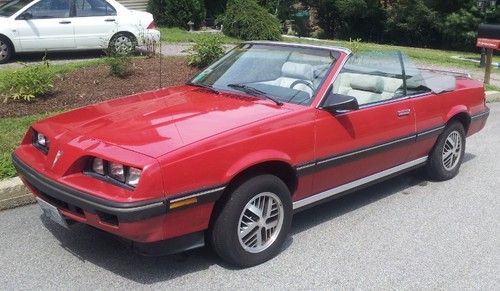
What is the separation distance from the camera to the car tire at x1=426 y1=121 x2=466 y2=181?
18.8ft

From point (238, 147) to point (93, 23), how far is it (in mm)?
9120

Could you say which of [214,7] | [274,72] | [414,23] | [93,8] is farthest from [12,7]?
[414,23]

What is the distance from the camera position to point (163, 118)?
4043mm

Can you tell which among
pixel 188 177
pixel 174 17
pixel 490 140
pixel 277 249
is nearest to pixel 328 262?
pixel 277 249

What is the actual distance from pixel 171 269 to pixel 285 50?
7.00 ft

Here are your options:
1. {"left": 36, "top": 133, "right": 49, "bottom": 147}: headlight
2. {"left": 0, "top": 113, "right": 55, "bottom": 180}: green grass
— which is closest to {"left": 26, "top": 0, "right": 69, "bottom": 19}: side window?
{"left": 0, "top": 113, "right": 55, "bottom": 180}: green grass

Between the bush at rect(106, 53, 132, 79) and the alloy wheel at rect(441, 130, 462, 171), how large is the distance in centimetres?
519

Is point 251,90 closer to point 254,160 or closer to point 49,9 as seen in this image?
point 254,160

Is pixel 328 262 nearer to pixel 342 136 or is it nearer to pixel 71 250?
pixel 342 136

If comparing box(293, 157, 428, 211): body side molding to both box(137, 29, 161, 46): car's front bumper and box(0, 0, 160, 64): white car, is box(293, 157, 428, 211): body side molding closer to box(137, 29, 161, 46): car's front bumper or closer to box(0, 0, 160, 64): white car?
box(0, 0, 160, 64): white car

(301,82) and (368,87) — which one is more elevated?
(301,82)

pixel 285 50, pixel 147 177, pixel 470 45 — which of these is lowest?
pixel 470 45

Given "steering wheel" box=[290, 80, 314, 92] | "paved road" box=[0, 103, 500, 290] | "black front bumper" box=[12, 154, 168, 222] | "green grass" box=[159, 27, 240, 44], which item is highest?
"steering wheel" box=[290, 80, 314, 92]

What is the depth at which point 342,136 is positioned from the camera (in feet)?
14.6
